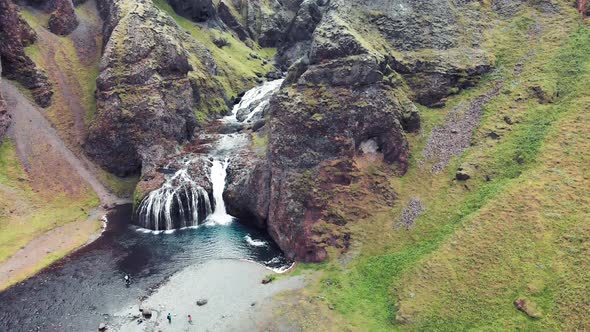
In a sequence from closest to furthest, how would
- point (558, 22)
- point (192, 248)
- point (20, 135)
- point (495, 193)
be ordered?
point (495, 193), point (192, 248), point (558, 22), point (20, 135)

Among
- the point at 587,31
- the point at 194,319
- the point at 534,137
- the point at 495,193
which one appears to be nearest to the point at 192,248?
the point at 194,319

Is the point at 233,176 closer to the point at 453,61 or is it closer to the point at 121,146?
the point at 121,146

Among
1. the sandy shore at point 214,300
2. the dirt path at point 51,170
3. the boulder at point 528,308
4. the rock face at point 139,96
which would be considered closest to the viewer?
the boulder at point 528,308

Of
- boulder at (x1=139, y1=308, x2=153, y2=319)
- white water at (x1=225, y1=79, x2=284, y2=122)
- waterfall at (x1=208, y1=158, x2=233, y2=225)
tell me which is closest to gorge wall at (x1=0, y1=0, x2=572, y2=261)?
waterfall at (x1=208, y1=158, x2=233, y2=225)

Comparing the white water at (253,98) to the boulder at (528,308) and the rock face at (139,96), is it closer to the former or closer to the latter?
the rock face at (139,96)

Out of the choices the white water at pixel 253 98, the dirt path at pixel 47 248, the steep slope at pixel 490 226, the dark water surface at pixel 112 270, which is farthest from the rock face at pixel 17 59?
the steep slope at pixel 490 226

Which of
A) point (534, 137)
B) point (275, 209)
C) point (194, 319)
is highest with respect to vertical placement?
point (534, 137)

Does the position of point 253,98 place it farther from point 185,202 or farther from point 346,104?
point 346,104

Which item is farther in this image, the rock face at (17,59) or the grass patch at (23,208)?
the rock face at (17,59)

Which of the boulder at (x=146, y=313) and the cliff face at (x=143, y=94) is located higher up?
the cliff face at (x=143, y=94)
